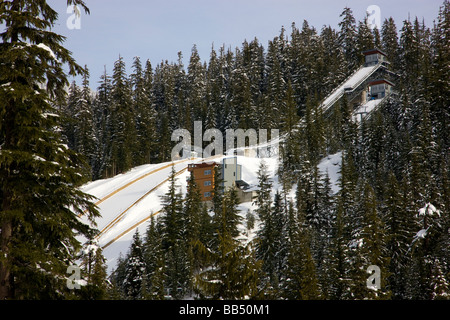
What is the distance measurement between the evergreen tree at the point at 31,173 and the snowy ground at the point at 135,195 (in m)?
43.5

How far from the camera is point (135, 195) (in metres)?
70.5

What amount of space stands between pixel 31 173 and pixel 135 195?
61.6 metres

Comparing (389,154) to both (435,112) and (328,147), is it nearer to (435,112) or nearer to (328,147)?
(435,112)

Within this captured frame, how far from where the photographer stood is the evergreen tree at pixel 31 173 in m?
9.59

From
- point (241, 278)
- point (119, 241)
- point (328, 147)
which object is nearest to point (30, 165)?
point (241, 278)

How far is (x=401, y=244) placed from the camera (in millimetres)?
42312

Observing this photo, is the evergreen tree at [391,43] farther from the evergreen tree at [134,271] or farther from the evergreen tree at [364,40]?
the evergreen tree at [134,271]

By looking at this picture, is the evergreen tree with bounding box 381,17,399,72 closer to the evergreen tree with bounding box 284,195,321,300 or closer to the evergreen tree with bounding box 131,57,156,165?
the evergreen tree with bounding box 131,57,156,165

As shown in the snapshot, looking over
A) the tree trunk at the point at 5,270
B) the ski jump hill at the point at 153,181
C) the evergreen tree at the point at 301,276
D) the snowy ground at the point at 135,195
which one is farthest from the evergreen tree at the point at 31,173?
the snowy ground at the point at 135,195

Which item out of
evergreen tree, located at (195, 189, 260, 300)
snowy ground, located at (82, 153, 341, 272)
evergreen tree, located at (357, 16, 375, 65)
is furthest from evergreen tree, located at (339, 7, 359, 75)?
evergreen tree, located at (195, 189, 260, 300)

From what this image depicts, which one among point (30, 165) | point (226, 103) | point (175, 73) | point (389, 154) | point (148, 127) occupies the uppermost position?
point (175, 73)

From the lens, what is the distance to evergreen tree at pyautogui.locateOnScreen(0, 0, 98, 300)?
9594 mm

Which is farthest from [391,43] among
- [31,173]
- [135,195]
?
[31,173]
